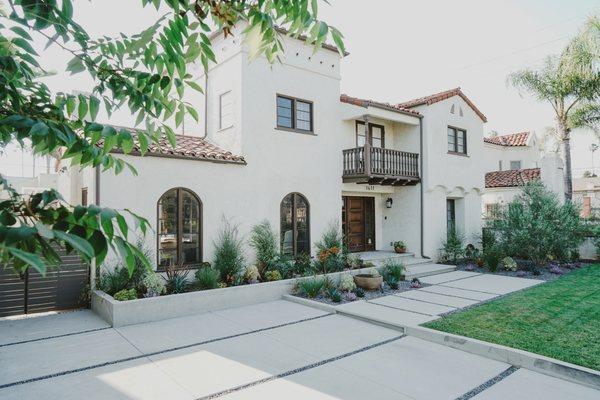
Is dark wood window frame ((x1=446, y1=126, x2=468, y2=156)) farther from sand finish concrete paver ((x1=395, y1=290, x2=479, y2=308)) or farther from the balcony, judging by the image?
sand finish concrete paver ((x1=395, y1=290, x2=479, y2=308))

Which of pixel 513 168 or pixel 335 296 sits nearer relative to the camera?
A: pixel 335 296

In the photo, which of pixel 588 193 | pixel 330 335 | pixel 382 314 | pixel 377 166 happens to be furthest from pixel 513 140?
pixel 330 335

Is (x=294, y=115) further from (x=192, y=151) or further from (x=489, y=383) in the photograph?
(x=489, y=383)

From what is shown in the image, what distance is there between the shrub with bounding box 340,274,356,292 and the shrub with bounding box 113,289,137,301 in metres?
5.36

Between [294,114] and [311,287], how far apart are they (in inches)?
241

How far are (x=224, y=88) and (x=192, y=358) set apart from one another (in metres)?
9.35

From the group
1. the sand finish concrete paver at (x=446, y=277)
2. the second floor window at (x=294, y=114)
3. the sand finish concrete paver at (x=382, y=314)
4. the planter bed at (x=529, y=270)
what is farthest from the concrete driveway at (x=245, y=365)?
the planter bed at (x=529, y=270)

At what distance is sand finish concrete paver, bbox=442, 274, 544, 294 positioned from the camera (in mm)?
11100

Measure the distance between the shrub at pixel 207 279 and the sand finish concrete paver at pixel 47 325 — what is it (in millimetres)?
2335

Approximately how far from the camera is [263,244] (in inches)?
450

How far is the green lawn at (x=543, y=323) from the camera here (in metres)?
6.12

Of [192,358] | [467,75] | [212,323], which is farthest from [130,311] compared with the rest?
[467,75]

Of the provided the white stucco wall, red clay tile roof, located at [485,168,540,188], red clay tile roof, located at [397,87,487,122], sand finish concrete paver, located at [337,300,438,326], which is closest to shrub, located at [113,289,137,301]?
sand finish concrete paver, located at [337,300,438,326]

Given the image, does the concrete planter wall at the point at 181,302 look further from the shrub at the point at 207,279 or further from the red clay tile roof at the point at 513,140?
the red clay tile roof at the point at 513,140
